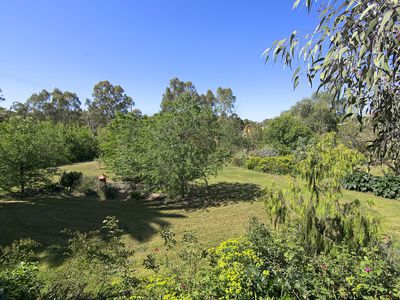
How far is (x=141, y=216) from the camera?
8930 millimetres

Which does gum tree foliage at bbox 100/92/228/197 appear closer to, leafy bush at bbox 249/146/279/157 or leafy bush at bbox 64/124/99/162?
leafy bush at bbox 249/146/279/157

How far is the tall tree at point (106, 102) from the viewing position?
2012 inches

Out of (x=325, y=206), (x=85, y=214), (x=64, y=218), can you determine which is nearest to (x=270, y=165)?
(x=85, y=214)

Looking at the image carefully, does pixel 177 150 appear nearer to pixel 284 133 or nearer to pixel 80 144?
pixel 284 133

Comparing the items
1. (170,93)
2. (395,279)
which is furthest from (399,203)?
(170,93)

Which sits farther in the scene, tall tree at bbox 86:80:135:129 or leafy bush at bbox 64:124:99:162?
tall tree at bbox 86:80:135:129

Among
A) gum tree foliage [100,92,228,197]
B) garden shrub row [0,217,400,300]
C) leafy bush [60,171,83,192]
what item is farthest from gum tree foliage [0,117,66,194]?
garden shrub row [0,217,400,300]

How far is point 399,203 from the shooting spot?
10250 millimetres

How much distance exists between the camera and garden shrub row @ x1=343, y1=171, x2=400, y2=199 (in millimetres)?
11062

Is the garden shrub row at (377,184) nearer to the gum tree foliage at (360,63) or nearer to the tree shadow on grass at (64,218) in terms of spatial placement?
the tree shadow on grass at (64,218)

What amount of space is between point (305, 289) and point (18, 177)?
12047mm

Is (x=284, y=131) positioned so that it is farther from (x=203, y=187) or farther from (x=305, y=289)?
(x=305, y=289)

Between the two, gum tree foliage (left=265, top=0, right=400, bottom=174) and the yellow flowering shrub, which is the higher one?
gum tree foliage (left=265, top=0, right=400, bottom=174)

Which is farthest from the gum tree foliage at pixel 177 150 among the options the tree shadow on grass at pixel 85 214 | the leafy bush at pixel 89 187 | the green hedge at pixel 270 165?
the green hedge at pixel 270 165
